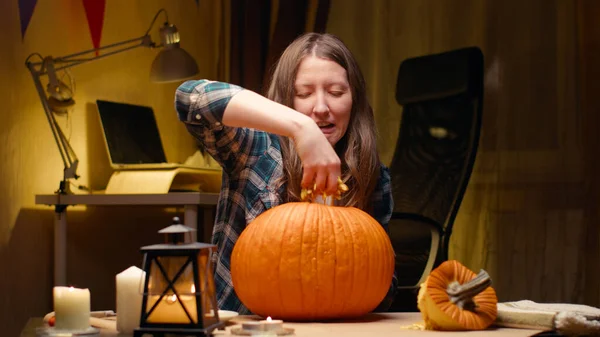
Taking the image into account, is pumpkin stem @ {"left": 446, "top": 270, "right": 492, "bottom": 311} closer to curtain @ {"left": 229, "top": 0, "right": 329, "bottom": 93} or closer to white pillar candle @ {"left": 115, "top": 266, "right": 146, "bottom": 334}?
white pillar candle @ {"left": 115, "top": 266, "right": 146, "bottom": 334}

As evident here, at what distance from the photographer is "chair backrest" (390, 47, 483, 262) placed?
2717 millimetres

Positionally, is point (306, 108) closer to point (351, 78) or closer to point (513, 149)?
point (351, 78)

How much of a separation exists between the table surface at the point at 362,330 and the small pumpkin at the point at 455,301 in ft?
0.04

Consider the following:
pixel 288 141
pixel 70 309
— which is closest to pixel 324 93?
pixel 288 141

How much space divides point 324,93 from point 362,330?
0.53 m

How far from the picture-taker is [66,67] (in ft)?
9.17

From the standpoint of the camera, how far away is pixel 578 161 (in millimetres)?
3105

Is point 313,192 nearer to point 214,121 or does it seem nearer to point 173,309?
point 214,121

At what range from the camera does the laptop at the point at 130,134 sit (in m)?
3.01

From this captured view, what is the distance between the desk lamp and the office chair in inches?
35.5

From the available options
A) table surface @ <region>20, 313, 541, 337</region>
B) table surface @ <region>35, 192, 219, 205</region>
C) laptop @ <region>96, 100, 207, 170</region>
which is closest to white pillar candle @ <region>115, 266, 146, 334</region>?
table surface @ <region>20, 313, 541, 337</region>

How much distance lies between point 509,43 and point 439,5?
368 millimetres

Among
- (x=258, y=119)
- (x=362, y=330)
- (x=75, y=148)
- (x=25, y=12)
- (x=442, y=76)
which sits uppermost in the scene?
(x=25, y=12)

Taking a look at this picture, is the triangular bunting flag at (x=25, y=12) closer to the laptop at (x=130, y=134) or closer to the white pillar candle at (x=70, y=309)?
the laptop at (x=130, y=134)
